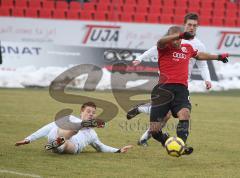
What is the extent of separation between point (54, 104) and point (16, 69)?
226 inches

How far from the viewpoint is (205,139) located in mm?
13164

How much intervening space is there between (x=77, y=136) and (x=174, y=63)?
182cm

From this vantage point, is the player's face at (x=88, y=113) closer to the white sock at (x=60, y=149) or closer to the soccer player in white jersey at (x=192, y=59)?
the white sock at (x=60, y=149)

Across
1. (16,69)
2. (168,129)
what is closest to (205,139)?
(168,129)

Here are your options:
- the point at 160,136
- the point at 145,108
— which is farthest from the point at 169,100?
the point at 145,108

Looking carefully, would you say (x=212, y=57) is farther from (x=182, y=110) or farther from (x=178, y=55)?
(x=182, y=110)

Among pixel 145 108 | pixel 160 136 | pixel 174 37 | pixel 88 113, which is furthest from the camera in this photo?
pixel 145 108

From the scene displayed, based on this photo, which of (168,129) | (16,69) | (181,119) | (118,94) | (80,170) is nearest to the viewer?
(80,170)

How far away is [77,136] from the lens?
10.6 meters

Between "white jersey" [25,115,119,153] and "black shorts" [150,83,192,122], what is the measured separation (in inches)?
40.2

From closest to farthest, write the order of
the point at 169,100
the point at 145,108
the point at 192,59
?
the point at 169,100 → the point at 192,59 → the point at 145,108

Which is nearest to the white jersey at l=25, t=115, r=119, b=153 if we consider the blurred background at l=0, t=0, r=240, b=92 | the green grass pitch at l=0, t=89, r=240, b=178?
the green grass pitch at l=0, t=89, r=240, b=178

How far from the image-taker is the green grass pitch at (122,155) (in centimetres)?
928

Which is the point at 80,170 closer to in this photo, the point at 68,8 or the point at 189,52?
the point at 189,52
